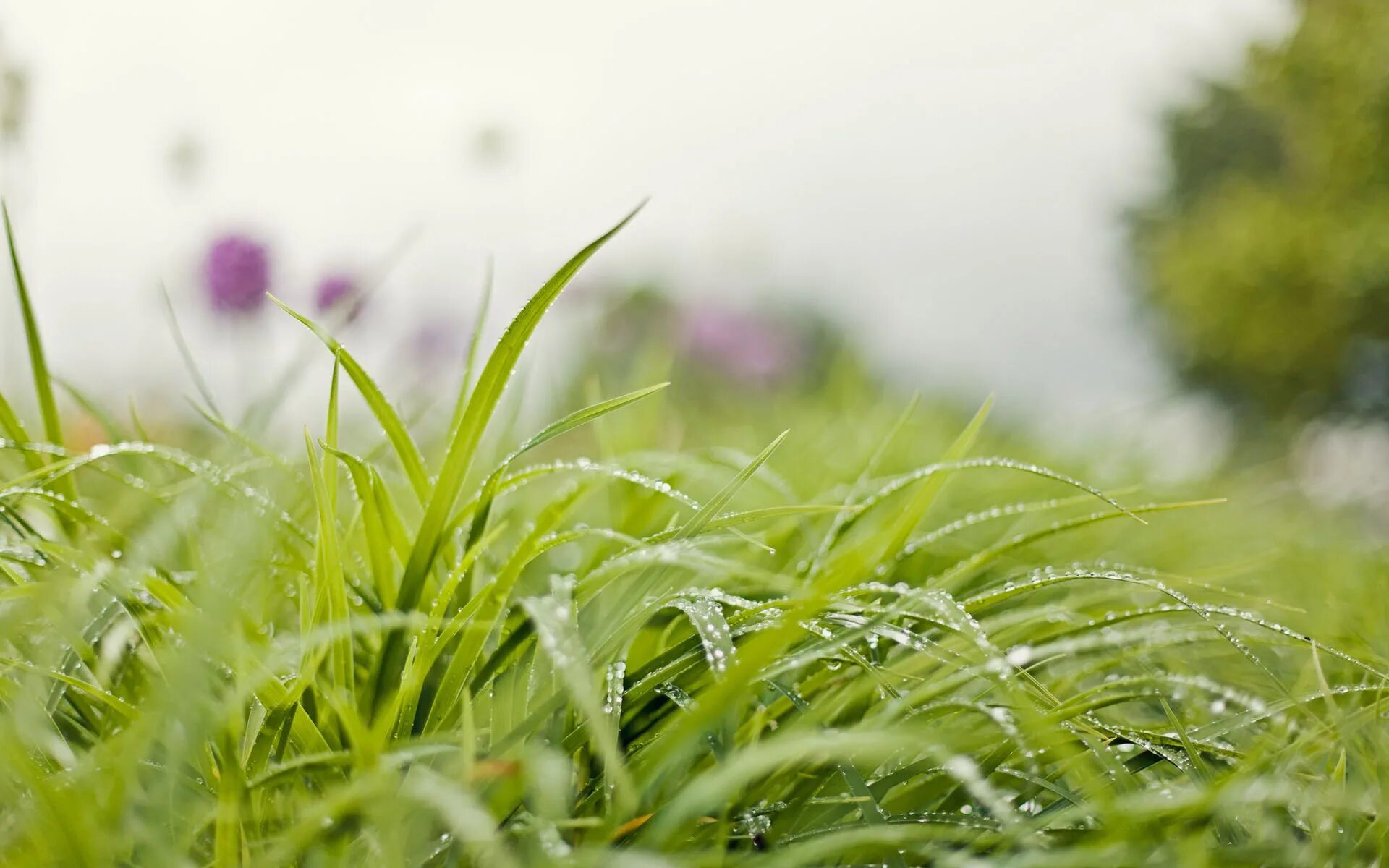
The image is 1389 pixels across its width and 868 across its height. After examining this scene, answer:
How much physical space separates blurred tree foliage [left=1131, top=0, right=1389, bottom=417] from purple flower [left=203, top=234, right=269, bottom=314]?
667 centimetres

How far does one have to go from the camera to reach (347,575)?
0.83m

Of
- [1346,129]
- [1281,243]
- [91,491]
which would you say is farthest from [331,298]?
[1281,243]

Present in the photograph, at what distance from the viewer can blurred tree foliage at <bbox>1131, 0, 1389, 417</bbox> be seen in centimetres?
671

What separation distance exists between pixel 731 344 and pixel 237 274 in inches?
130

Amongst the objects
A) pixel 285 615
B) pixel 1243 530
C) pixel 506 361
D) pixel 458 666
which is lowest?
pixel 1243 530

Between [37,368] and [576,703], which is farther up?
[37,368]

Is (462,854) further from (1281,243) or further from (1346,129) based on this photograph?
(1281,243)

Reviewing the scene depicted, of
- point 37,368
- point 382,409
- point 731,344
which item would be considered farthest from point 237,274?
point 731,344

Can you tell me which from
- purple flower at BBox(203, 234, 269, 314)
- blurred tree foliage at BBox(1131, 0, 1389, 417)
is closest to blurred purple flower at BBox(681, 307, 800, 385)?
purple flower at BBox(203, 234, 269, 314)

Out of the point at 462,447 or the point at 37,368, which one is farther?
the point at 37,368

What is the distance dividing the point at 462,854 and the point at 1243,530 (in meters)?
1.93

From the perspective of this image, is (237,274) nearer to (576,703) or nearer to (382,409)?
(382,409)

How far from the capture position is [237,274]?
239 centimetres

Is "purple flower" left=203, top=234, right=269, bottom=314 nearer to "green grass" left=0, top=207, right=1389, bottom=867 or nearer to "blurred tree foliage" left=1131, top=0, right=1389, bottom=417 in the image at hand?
"green grass" left=0, top=207, right=1389, bottom=867
